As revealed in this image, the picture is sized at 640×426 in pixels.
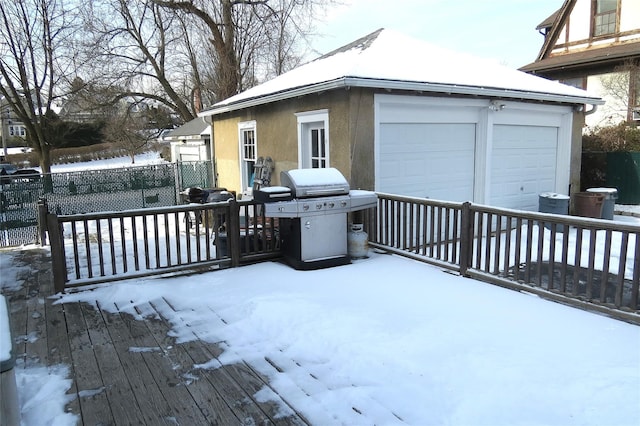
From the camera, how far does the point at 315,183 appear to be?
5.71 m

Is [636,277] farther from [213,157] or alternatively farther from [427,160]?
[213,157]

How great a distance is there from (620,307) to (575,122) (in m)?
7.22

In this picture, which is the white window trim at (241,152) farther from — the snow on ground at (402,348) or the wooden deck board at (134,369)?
the wooden deck board at (134,369)

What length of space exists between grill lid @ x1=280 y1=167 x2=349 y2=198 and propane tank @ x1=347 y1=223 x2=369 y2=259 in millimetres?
605

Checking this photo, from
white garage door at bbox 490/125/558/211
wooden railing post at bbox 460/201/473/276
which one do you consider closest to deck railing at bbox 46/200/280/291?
wooden railing post at bbox 460/201/473/276

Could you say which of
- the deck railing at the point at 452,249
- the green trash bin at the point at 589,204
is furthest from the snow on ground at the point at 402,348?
the green trash bin at the point at 589,204

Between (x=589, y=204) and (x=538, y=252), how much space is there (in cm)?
599

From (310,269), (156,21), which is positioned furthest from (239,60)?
(310,269)

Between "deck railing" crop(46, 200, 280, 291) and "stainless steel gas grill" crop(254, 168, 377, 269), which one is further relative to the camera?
"stainless steel gas grill" crop(254, 168, 377, 269)

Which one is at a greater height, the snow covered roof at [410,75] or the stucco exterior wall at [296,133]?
the snow covered roof at [410,75]

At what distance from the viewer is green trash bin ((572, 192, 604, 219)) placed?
9406 millimetres

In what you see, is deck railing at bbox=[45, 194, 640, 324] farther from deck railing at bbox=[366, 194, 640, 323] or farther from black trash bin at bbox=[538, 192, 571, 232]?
black trash bin at bbox=[538, 192, 571, 232]

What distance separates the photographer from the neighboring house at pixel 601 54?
16.6 meters

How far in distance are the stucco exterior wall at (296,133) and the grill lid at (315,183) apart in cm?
91
